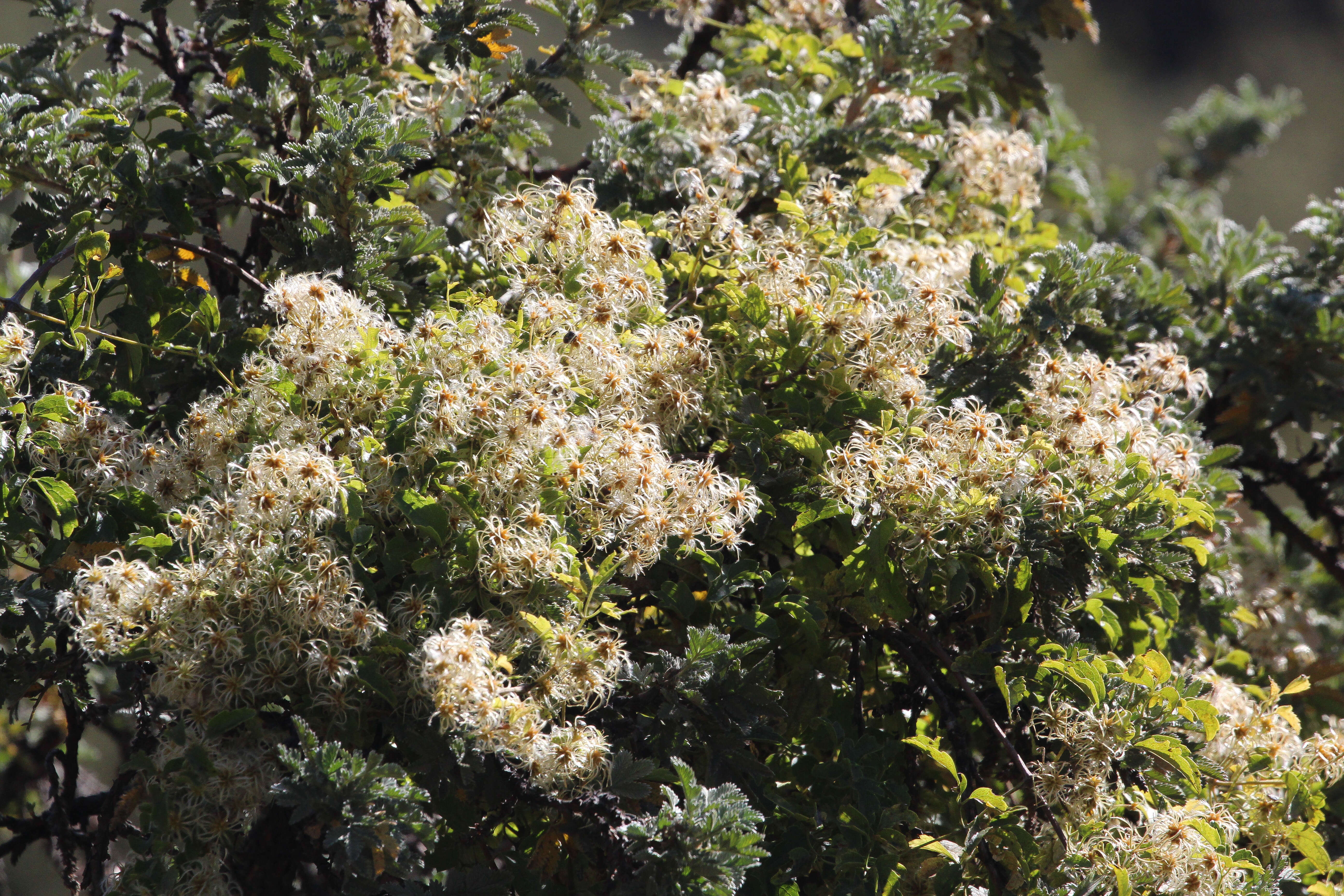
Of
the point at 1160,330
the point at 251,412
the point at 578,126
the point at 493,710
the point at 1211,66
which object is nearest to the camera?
the point at 493,710

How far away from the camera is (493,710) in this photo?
4.33ft

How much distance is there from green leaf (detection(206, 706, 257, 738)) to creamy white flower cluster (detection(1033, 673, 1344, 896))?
1.15 metres

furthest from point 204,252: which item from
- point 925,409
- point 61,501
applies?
point 925,409

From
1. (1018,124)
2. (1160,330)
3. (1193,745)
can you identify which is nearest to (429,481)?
(1193,745)

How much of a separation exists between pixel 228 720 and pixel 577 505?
53 cm

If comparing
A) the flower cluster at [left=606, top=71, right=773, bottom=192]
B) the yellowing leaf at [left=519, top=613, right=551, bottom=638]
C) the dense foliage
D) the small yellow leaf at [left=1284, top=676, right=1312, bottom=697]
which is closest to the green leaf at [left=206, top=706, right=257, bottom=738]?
the dense foliage

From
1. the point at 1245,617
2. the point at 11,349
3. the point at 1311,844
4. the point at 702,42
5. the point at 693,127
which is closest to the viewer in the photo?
the point at 11,349

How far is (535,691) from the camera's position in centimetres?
143

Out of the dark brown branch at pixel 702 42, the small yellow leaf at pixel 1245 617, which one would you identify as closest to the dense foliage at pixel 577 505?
the small yellow leaf at pixel 1245 617

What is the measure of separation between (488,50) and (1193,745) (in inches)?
70.5

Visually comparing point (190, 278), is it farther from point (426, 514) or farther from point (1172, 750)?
point (1172, 750)

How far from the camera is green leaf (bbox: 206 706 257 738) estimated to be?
135cm

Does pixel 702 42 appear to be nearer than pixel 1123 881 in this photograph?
No

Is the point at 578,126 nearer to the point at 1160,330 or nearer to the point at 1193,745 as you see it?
the point at 1160,330
